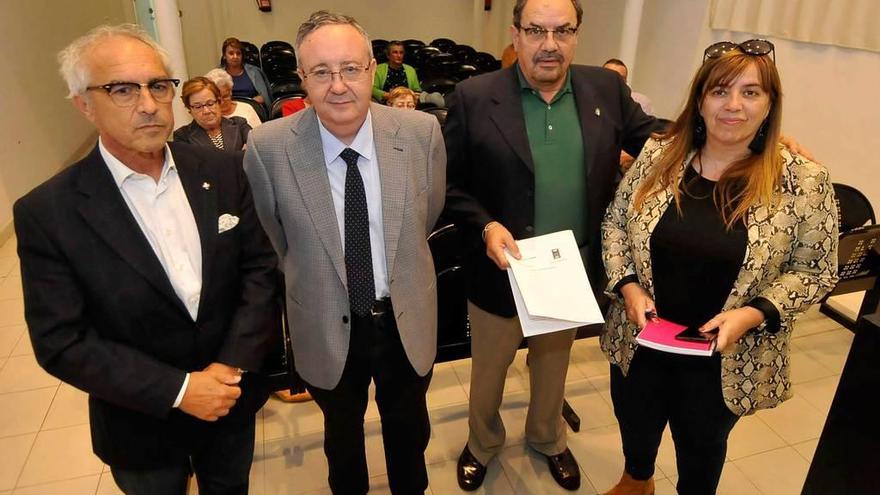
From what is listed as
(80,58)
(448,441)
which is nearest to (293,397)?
(448,441)

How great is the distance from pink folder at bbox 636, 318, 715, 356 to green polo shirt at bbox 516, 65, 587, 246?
531mm

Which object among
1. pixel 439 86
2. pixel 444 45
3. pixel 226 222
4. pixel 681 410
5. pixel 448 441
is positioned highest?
pixel 444 45

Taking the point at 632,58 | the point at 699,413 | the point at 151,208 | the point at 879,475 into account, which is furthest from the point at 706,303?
the point at 632,58

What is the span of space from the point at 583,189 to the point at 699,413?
33.9 inches

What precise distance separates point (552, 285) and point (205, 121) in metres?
3.10

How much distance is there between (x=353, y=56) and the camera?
1534mm

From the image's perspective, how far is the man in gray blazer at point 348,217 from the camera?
5.14 feet

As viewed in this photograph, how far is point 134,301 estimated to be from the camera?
1.40m

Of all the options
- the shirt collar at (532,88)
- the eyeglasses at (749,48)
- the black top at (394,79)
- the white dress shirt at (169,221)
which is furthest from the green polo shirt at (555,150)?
the black top at (394,79)

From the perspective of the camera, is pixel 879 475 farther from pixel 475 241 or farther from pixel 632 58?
pixel 632 58

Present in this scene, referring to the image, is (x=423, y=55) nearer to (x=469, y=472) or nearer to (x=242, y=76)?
(x=242, y=76)

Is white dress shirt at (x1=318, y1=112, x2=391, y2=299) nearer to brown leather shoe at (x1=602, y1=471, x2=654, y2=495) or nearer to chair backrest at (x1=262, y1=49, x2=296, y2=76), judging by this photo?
brown leather shoe at (x1=602, y1=471, x2=654, y2=495)

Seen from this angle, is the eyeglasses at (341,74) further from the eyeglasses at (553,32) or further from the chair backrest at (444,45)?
the chair backrest at (444,45)

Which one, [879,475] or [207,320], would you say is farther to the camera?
[207,320]
